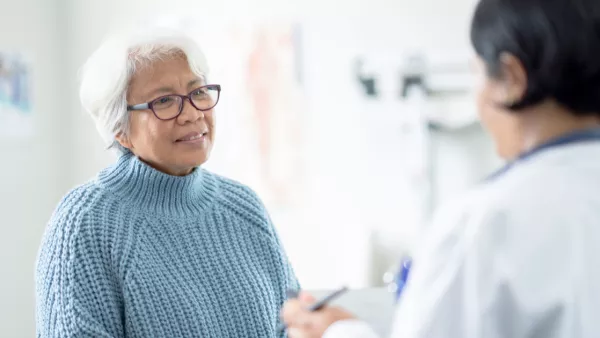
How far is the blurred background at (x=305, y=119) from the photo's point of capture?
111 inches

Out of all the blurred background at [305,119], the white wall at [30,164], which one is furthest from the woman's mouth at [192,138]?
the white wall at [30,164]

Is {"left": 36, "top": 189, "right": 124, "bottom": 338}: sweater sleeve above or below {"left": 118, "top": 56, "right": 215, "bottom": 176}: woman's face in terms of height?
below

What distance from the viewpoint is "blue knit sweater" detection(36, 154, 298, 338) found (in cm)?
122

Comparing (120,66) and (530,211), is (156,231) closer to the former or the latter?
(120,66)

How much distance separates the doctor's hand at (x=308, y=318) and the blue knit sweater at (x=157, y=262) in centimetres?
39

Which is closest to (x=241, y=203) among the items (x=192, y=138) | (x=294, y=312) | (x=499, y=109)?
(x=192, y=138)

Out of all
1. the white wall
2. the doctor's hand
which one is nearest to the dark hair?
the doctor's hand

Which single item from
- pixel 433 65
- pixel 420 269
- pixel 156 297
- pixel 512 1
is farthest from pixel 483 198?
pixel 433 65

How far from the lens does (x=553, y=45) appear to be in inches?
27.5

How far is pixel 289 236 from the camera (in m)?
3.04

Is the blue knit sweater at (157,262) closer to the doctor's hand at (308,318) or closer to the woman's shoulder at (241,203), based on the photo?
the woman's shoulder at (241,203)

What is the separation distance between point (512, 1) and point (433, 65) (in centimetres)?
213

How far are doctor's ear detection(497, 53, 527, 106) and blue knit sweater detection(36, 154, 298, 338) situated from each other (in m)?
0.77

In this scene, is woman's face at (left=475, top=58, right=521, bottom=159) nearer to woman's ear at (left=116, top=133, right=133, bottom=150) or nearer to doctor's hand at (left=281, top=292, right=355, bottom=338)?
doctor's hand at (left=281, top=292, right=355, bottom=338)
